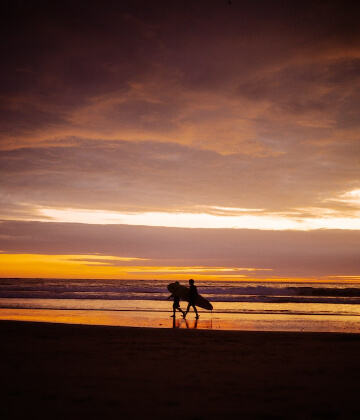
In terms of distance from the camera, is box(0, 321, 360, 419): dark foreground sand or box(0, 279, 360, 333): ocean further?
box(0, 279, 360, 333): ocean

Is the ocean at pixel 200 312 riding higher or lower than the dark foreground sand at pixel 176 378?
lower

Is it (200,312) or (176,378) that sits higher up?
(176,378)

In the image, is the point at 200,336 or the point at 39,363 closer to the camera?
the point at 39,363

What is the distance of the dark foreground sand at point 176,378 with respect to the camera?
17.2 feet

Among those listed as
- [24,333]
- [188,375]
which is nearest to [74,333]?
[24,333]

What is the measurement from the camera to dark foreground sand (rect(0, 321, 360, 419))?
5.25 m

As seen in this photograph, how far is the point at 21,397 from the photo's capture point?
5625 mm

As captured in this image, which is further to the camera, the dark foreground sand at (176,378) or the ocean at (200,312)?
the ocean at (200,312)

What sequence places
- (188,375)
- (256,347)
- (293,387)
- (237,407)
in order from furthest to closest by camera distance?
1. (256,347)
2. (188,375)
3. (293,387)
4. (237,407)

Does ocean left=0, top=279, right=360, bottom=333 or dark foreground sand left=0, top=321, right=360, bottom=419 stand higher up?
dark foreground sand left=0, top=321, right=360, bottom=419

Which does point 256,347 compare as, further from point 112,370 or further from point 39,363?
point 39,363

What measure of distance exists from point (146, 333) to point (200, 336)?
5.70 ft

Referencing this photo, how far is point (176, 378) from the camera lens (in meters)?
6.81

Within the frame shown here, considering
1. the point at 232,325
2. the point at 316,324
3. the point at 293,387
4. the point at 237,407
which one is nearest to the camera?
the point at 237,407
